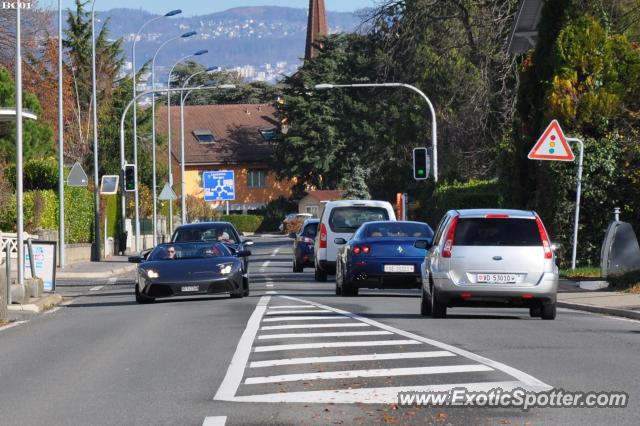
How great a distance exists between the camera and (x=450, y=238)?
20266 millimetres

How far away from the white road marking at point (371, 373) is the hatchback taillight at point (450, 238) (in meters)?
6.87

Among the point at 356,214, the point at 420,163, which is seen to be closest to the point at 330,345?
the point at 356,214

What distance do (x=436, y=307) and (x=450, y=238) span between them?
1.01 metres

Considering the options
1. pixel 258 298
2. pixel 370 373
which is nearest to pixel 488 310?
pixel 258 298

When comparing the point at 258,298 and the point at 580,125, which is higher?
the point at 580,125

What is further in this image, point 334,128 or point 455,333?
point 334,128

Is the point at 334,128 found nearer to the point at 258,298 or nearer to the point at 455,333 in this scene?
the point at 258,298

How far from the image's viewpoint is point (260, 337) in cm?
1741

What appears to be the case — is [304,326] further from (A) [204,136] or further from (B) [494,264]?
(A) [204,136]

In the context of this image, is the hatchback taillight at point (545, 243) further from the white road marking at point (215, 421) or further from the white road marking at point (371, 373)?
the white road marking at point (215, 421)

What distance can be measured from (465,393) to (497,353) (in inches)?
131

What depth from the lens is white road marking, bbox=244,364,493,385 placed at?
504 inches

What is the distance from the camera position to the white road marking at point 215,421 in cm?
1012

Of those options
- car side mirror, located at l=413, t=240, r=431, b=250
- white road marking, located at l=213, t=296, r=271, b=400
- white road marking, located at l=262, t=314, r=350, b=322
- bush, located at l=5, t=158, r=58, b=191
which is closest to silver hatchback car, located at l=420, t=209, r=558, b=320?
white road marking, located at l=262, t=314, r=350, b=322
